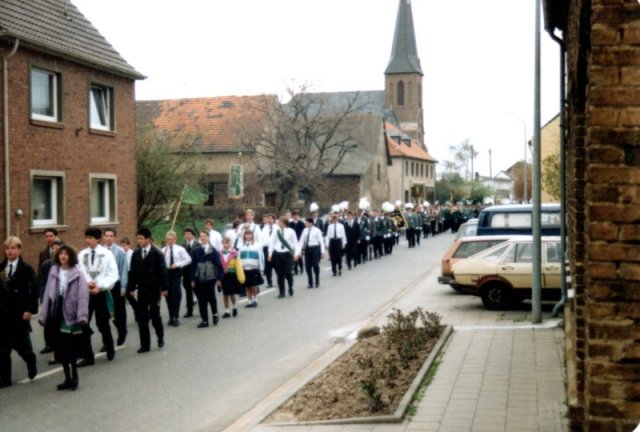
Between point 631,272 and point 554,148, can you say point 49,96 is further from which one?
point 554,148

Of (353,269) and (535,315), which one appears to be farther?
(353,269)

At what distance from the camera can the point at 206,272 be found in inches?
588

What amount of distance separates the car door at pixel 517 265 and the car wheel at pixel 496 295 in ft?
0.69

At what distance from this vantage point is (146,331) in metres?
12.4

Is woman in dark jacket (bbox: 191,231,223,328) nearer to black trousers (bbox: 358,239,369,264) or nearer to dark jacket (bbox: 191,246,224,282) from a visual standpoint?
dark jacket (bbox: 191,246,224,282)

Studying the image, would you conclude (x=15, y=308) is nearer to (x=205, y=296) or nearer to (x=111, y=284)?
(x=111, y=284)

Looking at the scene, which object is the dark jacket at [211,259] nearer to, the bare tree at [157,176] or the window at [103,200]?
the window at [103,200]

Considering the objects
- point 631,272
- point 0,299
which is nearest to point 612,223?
point 631,272

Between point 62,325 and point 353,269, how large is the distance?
729 inches

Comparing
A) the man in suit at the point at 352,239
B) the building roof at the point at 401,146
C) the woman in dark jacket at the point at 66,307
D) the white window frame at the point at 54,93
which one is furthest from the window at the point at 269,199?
the woman in dark jacket at the point at 66,307

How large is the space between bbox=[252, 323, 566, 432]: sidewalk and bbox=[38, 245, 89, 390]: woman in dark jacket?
3.15 metres

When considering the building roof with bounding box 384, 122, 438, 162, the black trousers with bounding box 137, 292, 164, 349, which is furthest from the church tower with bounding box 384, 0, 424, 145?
the black trousers with bounding box 137, 292, 164, 349

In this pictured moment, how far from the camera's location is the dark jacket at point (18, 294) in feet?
34.3

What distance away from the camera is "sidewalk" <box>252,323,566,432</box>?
7531mm
